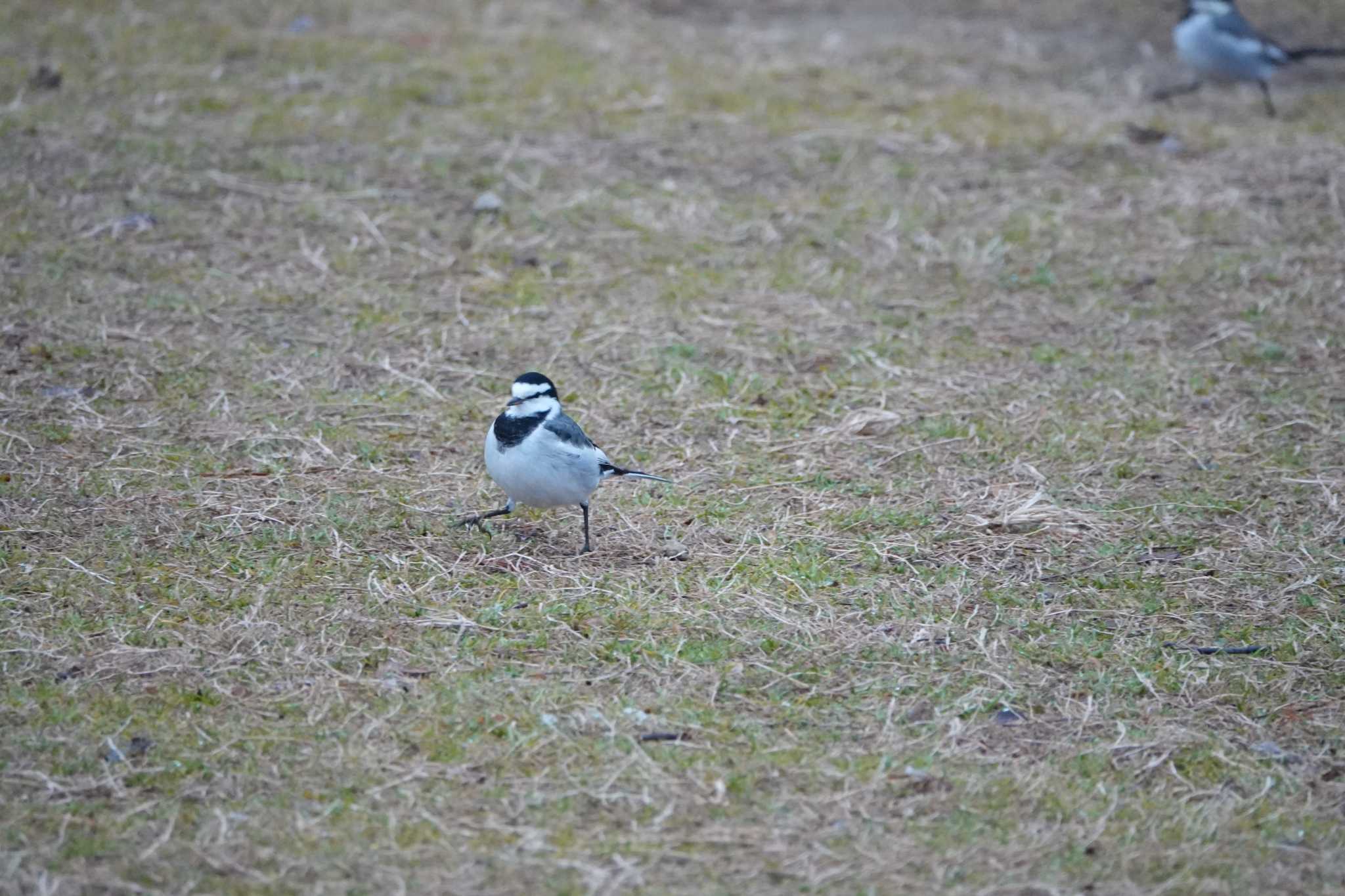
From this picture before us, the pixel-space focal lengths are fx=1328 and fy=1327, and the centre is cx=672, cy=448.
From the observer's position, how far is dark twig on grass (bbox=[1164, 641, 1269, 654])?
4.71 meters

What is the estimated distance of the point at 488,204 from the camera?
8352 millimetres

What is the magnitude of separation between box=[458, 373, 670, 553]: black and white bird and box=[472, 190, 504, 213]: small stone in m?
3.19

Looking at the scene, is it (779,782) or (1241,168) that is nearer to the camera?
(779,782)

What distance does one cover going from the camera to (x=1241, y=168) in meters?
9.17

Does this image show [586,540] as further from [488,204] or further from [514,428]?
[488,204]

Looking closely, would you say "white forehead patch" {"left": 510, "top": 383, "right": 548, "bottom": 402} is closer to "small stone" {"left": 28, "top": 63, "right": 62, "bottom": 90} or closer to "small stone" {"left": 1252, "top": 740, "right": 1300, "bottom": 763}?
"small stone" {"left": 1252, "top": 740, "right": 1300, "bottom": 763}

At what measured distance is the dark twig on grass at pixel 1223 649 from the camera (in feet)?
15.4

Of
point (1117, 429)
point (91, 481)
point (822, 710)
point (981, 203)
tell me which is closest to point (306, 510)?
point (91, 481)

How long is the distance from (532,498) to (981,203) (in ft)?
15.3

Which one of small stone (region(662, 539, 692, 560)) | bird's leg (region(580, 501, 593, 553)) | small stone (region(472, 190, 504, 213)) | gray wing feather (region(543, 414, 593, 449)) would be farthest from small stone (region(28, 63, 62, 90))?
small stone (region(662, 539, 692, 560))

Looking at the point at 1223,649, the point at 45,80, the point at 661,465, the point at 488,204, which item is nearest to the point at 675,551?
the point at 661,465

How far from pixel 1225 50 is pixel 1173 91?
1.88 feet

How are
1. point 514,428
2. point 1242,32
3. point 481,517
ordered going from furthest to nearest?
point 1242,32
point 481,517
point 514,428

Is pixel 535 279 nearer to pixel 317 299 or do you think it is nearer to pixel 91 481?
pixel 317 299
